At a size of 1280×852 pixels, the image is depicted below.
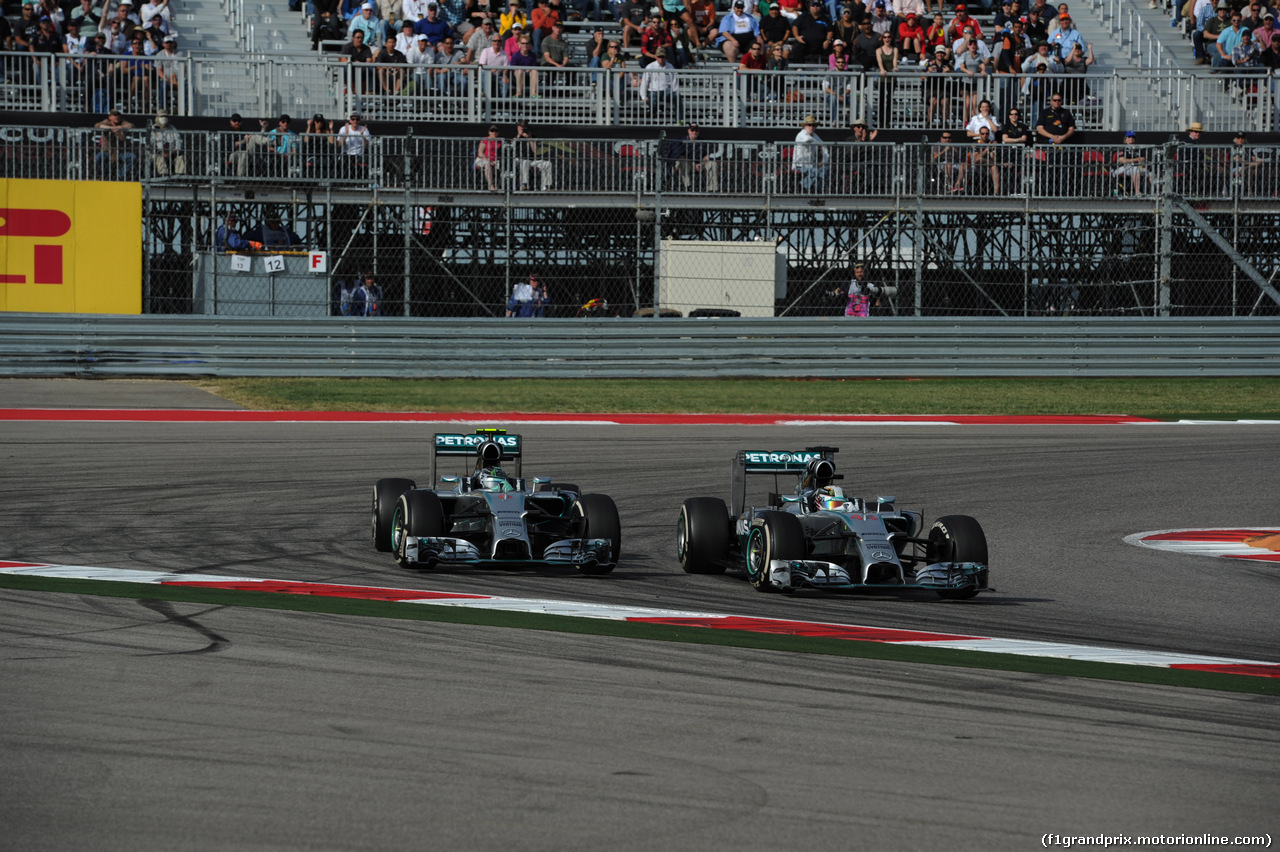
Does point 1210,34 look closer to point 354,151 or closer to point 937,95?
point 937,95

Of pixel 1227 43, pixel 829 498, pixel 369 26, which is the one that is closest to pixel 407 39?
pixel 369 26

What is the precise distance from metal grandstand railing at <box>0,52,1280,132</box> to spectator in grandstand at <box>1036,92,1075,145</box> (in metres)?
0.79

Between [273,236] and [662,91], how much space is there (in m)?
6.25

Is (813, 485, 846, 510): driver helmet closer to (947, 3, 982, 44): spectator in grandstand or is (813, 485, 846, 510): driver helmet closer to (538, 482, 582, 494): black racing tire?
(538, 482, 582, 494): black racing tire

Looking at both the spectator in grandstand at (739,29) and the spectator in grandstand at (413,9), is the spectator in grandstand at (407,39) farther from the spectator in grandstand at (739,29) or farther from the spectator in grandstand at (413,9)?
the spectator in grandstand at (739,29)

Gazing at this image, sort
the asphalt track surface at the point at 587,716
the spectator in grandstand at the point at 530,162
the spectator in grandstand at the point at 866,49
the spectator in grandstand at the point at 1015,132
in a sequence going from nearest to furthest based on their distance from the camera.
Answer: the asphalt track surface at the point at 587,716 < the spectator in grandstand at the point at 530,162 < the spectator in grandstand at the point at 1015,132 < the spectator in grandstand at the point at 866,49

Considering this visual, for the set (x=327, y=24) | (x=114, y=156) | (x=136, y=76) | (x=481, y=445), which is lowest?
(x=481, y=445)

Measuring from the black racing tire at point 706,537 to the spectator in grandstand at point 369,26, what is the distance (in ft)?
57.4

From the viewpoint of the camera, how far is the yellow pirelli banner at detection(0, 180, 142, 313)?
2080 centimetres

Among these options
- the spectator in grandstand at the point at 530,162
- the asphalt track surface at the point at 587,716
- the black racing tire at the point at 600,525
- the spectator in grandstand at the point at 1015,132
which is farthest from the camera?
the spectator in grandstand at the point at 1015,132

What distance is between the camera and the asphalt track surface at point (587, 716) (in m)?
4.48

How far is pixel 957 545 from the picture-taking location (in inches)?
348

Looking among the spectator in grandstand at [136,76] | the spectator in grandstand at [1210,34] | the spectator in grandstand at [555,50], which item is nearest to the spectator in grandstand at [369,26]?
the spectator in grandstand at [555,50]

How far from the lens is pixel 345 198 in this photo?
22.6 meters
